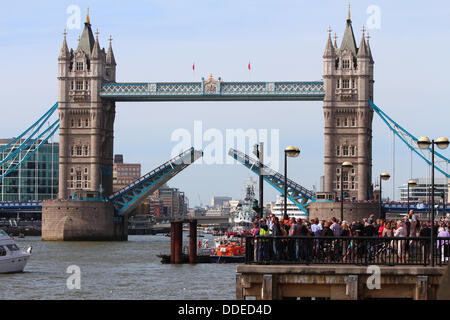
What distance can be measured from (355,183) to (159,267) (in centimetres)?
3868

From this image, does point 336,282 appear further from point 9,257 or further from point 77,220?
point 77,220

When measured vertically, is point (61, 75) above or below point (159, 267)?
above

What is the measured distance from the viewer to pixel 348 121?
81875 mm

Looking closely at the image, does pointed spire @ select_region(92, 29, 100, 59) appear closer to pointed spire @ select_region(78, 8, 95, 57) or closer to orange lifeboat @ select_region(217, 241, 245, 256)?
pointed spire @ select_region(78, 8, 95, 57)

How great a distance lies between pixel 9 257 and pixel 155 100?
44.6 meters

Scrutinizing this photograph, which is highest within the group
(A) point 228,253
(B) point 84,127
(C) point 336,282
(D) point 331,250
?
(B) point 84,127

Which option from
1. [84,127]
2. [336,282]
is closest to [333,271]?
[336,282]

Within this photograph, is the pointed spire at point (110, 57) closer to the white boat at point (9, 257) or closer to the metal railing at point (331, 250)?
the white boat at point (9, 257)

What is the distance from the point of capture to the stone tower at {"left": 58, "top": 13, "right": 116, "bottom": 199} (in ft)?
279

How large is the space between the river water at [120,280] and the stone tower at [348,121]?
30.6m
